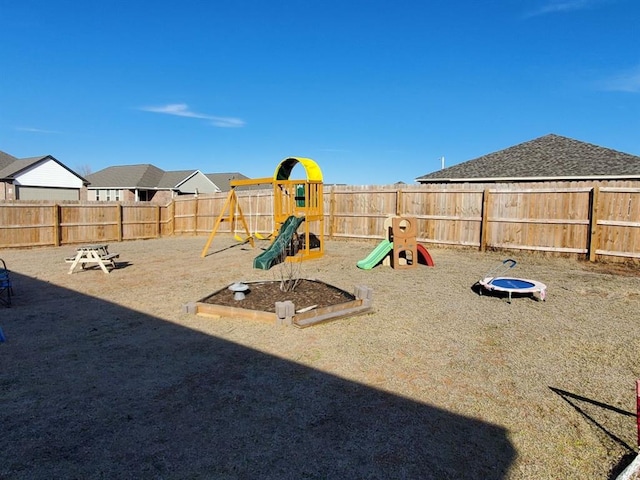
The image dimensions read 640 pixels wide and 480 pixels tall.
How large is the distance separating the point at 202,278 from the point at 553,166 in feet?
45.8

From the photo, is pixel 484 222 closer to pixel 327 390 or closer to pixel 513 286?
pixel 513 286

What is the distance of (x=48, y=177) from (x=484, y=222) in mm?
33171

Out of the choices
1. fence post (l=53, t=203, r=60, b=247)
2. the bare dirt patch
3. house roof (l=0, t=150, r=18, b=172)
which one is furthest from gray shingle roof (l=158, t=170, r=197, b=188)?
the bare dirt patch

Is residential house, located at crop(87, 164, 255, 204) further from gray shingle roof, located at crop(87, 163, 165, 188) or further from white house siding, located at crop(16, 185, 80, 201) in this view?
white house siding, located at crop(16, 185, 80, 201)

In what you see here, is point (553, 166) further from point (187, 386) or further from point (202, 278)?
point (187, 386)

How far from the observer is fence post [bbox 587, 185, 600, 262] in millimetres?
10023

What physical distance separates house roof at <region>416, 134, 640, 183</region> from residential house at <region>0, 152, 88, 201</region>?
1157 inches

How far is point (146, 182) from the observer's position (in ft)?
120

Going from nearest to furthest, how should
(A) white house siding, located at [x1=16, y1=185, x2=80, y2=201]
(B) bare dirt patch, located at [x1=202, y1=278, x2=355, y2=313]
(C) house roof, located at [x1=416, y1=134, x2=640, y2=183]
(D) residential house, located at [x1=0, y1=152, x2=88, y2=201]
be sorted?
(B) bare dirt patch, located at [x1=202, y1=278, x2=355, y2=313], (C) house roof, located at [x1=416, y1=134, x2=640, y2=183], (D) residential house, located at [x1=0, y1=152, x2=88, y2=201], (A) white house siding, located at [x1=16, y1=185, x2=80, y2=201]

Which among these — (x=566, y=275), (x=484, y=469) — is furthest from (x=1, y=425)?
(x=566, y=275)

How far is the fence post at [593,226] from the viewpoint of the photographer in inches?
395

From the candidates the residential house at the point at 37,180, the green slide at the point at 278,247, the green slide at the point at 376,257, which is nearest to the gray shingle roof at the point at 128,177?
the residential house at the point at 37,180

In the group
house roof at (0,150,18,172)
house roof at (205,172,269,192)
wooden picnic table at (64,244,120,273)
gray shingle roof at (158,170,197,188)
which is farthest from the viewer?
house roof at (205,172,269,192)

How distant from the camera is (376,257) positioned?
404 inches
